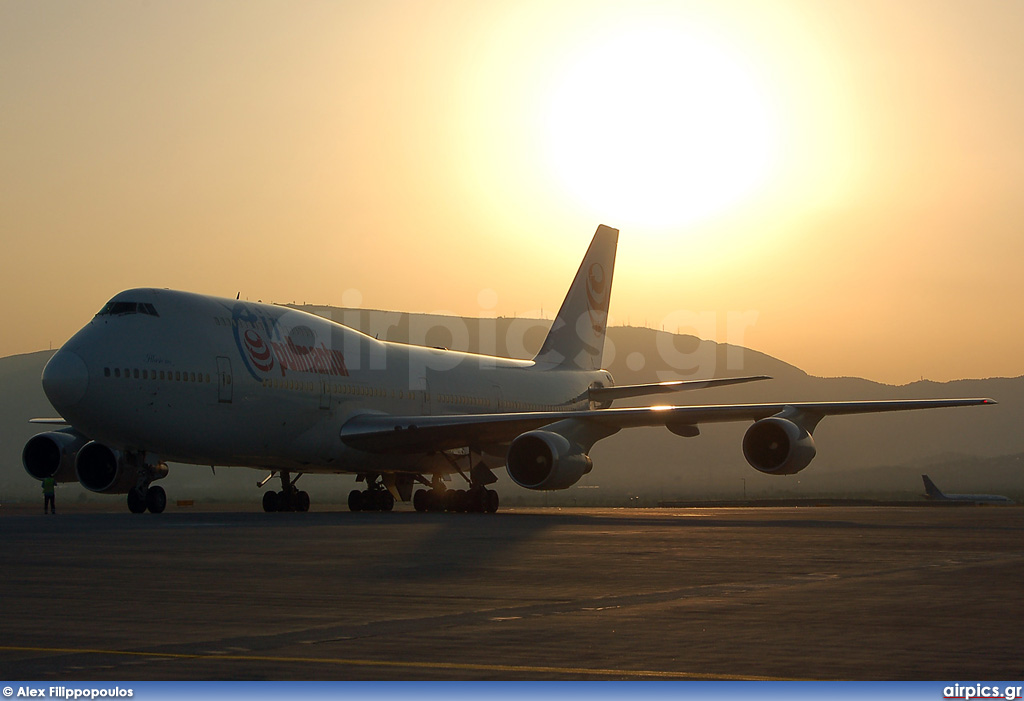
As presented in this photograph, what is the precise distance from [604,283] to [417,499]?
14085 mm

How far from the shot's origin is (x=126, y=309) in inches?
1042

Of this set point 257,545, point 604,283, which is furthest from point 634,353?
point 257,545

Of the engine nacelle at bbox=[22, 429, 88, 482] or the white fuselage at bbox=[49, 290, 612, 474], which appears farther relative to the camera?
the engine nacelle at bbox=[22, 429, 88, 482]

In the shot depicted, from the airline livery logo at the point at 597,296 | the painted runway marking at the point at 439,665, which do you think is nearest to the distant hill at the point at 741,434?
the airline livery logo at the point at 597,296

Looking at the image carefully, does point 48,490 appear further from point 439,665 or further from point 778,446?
point 439,665

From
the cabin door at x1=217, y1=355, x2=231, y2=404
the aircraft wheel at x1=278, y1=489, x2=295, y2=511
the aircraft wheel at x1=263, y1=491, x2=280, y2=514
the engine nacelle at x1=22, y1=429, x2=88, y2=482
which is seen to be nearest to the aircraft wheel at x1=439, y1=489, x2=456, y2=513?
the aircraft wheel at x1=278, y1=489, x2=295, y2=511

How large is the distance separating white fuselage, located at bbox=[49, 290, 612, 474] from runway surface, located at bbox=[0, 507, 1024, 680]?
753cm

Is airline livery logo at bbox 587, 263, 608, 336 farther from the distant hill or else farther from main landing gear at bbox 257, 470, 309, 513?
the distant hill

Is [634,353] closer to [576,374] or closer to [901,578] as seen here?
[576,374]

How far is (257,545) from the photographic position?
16.4m

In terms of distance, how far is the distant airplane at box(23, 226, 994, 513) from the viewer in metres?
25.6

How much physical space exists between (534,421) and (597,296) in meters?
14.8

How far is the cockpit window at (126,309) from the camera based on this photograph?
26438 mm

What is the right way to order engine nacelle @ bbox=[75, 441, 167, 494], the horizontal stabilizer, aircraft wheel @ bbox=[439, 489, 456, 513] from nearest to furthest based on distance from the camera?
1. engine nacelle @ bbox=[75, 441, 167, 494]
2. aircraft wheel @ bbox=[439, 489, 456, 513]
3. the horizontal stabilizer
